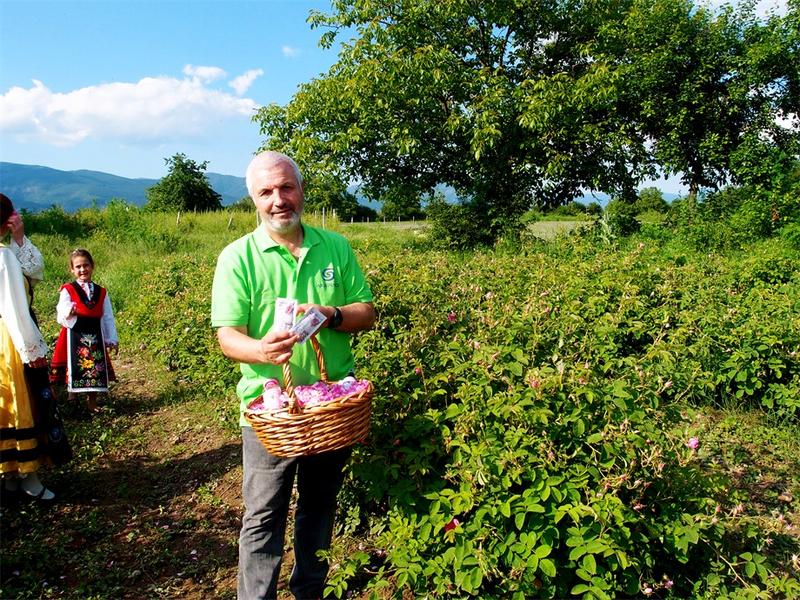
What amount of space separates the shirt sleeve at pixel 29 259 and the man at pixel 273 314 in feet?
7.54

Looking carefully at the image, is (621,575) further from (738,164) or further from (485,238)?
(738,164)

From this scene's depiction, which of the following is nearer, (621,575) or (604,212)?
(621,575)

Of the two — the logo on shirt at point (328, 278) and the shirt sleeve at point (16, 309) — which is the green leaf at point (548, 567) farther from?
the shirt sleeve at point (16, 309)

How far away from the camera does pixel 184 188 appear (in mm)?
41375

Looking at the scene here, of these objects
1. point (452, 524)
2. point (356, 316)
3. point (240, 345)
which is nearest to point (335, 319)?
point (356, 316)

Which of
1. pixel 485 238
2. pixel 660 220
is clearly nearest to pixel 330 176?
pixel 485 238

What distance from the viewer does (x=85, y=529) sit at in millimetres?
3301

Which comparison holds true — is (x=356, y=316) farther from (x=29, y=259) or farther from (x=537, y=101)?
(x=537, y=101)

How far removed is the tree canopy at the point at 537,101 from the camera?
11.6 metres

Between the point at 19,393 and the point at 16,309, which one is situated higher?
the point at 16,309

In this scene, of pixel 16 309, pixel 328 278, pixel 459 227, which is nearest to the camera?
pixel 328 278

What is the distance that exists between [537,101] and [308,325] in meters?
10.3

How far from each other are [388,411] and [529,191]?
11405mm

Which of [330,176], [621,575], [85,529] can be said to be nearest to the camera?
[621,575]
